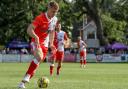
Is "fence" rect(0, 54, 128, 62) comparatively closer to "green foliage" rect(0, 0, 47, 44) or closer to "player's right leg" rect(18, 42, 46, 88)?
"green foliage" rect(0, 0, 47, 44)

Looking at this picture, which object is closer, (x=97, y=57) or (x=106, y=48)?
(x=97, y=57)

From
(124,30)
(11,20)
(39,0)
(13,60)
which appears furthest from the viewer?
(124,30)

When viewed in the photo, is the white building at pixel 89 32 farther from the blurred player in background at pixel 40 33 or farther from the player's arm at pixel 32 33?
the player's arm at pixel 32 33

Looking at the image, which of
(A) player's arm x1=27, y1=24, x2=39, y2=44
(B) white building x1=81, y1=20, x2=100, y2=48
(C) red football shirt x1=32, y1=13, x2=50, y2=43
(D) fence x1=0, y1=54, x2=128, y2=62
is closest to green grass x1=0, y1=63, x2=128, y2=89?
(C) red football shirt x1=32, y1=13, x2=50, y2=43

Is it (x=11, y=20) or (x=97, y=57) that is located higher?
(x=11, y=20)

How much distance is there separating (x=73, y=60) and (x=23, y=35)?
1781 centimetres

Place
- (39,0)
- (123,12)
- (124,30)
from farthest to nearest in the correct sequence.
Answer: (124,30), (123,12), (39,0)

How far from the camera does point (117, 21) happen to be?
308 ft

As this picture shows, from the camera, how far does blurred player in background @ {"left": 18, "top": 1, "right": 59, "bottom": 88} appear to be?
1344 centimetres

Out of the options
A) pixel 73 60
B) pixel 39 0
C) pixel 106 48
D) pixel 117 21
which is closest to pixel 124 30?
pixel 117 21

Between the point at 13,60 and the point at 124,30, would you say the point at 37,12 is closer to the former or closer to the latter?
the point at 13,60

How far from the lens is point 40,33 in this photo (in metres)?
14.2

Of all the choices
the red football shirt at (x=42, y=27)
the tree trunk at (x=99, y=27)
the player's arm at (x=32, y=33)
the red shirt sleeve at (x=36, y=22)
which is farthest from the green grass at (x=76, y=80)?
the tree trunk at (x=99, y=27)

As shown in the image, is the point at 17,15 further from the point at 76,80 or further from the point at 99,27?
the point at 76,80
